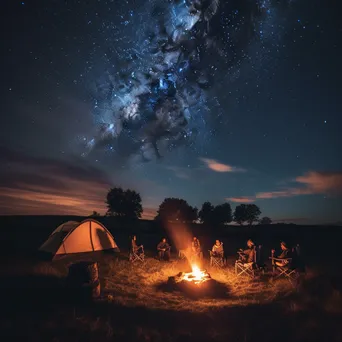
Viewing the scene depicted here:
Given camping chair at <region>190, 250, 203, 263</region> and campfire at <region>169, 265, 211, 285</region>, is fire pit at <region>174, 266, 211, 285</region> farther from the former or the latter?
camping chair at <region>190, 250, 203, 263</region>

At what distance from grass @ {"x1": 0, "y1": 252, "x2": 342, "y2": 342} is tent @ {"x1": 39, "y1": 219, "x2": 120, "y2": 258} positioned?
172 centimetres

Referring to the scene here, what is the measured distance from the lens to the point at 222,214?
5578 cm

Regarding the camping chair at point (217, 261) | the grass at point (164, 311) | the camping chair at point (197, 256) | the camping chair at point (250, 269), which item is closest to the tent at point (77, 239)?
the grass at point (164, 311)

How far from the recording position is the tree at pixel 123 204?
46.2 meters

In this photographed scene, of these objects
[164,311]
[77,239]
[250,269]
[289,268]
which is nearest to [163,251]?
[77,239]

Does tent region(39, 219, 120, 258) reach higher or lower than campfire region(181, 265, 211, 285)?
higher

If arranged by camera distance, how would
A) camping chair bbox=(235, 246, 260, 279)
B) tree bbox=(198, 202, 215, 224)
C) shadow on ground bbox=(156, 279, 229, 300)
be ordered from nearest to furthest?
shadow on ground bbox=(156, 279, 229, 300), camping chair bbox=(235, 246, 260, 279), tree bbox=(198, 202, 215, 224)

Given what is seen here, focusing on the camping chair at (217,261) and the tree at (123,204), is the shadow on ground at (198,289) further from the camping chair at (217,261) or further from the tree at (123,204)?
the tree at (123,204)

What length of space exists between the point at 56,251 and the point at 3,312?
4887 mm

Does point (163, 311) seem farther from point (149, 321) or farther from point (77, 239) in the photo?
point (77, 239)

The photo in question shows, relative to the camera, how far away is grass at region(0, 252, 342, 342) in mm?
5121

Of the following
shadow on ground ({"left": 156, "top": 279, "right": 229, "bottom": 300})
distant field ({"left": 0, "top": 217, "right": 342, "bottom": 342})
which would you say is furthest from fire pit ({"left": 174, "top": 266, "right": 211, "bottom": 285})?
distant field ({"left": 0, "top": 217, "right": 342, "bottom": 342})

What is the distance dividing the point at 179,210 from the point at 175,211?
0.82 metres

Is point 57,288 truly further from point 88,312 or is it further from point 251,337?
point 251,337
